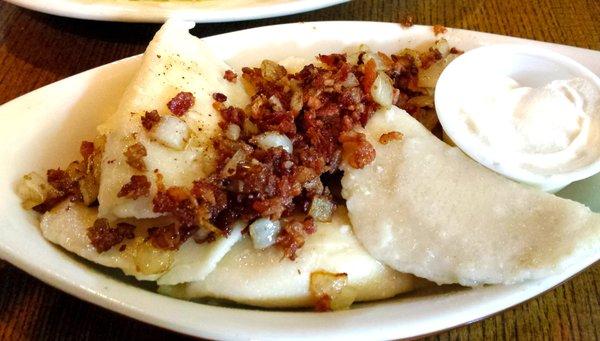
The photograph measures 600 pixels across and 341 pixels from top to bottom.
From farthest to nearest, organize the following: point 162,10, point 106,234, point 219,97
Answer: point 162,10 → point 219,97 → point 106,234

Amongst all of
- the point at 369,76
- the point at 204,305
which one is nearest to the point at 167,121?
the point at 204,305

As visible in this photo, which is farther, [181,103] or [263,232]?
[181,103]

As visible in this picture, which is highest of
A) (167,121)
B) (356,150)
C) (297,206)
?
(167,121)

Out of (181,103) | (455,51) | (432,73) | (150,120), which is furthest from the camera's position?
(455,51)

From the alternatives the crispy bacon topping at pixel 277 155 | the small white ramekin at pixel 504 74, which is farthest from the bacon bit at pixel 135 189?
the small white ramekin at pixel 504 74

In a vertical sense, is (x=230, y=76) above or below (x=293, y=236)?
above

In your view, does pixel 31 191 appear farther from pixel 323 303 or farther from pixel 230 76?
pixel 323 303

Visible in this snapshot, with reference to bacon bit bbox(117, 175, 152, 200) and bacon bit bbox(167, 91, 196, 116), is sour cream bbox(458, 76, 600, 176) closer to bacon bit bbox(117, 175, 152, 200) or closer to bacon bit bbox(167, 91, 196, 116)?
bacon bit bbox(167, 91, 196, 116)

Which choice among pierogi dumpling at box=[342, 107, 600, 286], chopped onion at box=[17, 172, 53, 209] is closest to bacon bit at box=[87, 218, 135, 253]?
chopped onion at box=[17, 172, 53, 209]
